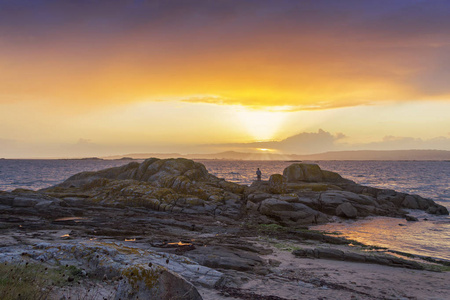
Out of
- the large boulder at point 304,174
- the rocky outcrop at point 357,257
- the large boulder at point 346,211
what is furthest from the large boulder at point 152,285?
the large boulder at point 304,174

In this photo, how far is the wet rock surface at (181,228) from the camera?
1044 cm

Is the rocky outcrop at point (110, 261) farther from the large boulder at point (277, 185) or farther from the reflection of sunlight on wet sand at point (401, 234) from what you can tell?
the large boulder at point (277, 185)

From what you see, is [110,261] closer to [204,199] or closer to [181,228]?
[181,228]

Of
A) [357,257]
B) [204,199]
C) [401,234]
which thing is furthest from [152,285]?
[401,234]

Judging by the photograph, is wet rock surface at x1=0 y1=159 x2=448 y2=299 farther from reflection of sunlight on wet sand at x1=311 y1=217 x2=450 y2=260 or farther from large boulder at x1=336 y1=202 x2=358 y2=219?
reflection of sunlight on wet sand at x1=311 y1=217 x2=450 y2=260

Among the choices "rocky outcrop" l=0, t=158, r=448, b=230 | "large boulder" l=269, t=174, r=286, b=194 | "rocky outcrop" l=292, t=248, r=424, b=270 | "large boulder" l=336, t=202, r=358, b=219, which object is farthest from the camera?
"large boulder" l=269, t=174, r=286, b=194

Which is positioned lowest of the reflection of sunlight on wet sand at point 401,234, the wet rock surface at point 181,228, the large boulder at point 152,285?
the reflection of sunlight on wet sand at point 401,234

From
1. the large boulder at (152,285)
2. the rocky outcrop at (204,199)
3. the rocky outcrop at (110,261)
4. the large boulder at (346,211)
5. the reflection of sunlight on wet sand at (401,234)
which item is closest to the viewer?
the large boulder at (152,285)

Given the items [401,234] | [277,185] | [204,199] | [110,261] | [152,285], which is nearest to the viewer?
[152,285]

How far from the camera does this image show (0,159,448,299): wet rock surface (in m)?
10.4

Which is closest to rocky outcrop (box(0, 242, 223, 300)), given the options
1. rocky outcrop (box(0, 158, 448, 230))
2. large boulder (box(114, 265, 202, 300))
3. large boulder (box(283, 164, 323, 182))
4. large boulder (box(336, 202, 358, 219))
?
large boulder (box(114, 265, 202, 300))

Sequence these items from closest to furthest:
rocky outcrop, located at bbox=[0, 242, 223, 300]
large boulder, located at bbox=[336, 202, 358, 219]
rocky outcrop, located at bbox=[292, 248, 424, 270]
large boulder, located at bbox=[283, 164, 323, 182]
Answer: rocky outcrop, located at bbox=[0, 242, 223, 300] < rocky outcrop, located at bbox=[292, 248, 424, 270] < large boulder, located at bbox=[336, 202, 358, 219] < large boulder, located at bbox=[283, 164, 323, 182]

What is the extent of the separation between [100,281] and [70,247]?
284cm

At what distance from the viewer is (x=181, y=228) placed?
2131cm
